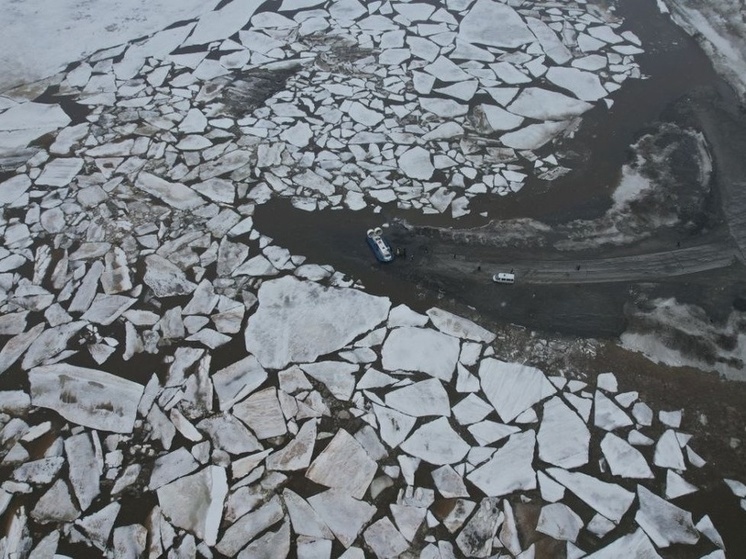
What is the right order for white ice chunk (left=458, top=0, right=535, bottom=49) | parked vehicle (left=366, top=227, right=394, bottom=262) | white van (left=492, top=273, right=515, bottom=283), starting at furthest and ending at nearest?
white ice chunk (left=458, top=0, right=535, bottom=49)
parked vehicle (left=366, top=227, right=394, bottom=262)
white van (left=492, top=273, right=515, bottom=283)

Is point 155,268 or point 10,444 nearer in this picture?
point 10,444

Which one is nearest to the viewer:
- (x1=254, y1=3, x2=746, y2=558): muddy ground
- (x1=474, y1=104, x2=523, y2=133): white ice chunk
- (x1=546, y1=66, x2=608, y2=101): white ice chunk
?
(x1=254, y1=3, x2=746, y2=558): muddy ground

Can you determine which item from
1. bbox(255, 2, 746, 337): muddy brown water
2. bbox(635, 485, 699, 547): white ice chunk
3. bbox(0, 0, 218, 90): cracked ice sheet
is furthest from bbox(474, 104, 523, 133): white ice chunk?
bbox(0, 0, 218, 90): cracked ice sheet

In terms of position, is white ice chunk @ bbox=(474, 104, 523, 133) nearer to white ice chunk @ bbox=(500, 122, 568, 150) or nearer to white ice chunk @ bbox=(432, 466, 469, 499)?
white ice chunk @ bbox=(500, 122, 568, 150)

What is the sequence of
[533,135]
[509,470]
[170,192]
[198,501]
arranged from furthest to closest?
[533,135] < [170,192] < [509,470] < [198,501]

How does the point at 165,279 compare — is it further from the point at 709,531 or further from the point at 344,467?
the point at 709,531

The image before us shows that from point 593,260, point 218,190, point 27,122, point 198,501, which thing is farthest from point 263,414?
point 27,122

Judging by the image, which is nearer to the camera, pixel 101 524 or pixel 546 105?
pixel 101 524

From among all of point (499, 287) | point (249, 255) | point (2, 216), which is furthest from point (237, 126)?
point (499, 287)

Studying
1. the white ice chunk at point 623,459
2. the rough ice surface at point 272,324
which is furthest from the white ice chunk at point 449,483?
the white ice chunk at point 623,459

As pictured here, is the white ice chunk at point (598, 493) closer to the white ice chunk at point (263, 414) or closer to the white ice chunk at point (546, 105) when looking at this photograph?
the white ice chunk at point (263, 414)

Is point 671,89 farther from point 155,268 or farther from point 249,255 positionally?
point 155,268
